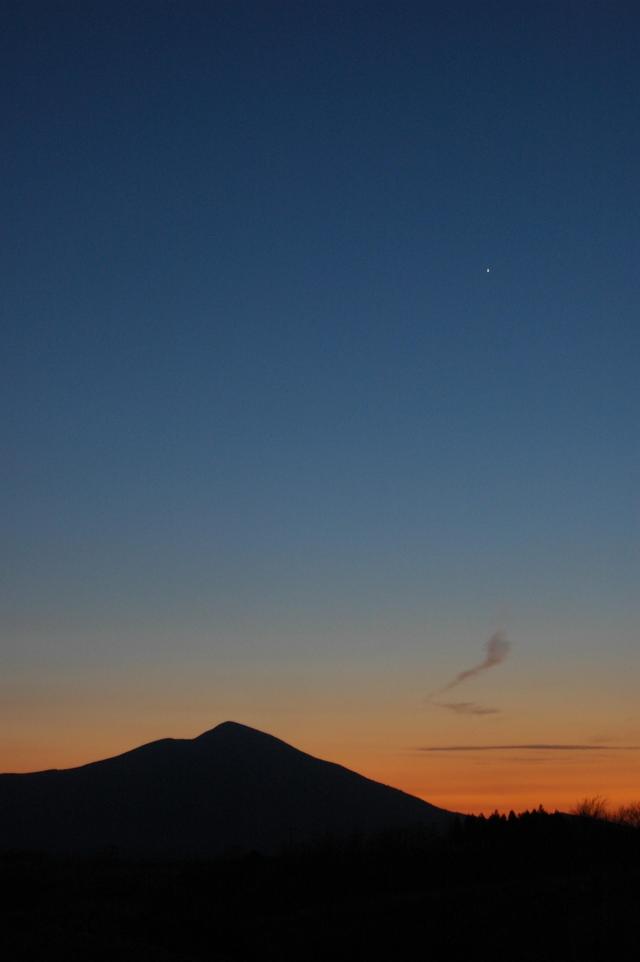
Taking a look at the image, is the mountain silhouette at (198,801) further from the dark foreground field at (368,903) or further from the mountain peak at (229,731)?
the dark foreground field at (368,903)

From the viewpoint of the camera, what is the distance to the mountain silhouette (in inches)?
2783

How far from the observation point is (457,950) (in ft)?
60.7

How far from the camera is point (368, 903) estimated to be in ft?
72.2

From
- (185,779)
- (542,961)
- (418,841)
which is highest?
(185,779)

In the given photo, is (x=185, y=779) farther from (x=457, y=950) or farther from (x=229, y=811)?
(x=457, y=950)

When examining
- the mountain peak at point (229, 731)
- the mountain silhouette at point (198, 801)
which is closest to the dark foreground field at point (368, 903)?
the mountain silhouette at point (198, 801)

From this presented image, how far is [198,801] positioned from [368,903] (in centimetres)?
5913

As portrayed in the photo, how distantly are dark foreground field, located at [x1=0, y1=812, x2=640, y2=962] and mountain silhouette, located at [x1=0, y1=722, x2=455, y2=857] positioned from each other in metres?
36.6

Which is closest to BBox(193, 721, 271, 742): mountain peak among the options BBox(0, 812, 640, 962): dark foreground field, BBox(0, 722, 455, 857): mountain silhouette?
BBox(0, 722, 455, 857): mountain silhouette

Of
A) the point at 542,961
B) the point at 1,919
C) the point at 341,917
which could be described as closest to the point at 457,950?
the point at 542,961

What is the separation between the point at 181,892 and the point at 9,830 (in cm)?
5070

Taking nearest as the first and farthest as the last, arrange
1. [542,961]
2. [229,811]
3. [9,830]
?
[542,961]
[9,830]
[229,811]

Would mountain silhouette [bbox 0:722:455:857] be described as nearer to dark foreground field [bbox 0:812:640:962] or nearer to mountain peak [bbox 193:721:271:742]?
mountain peak [bbox 193:721:271:742]

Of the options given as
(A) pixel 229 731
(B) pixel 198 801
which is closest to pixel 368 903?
(B) pixel 198 801
